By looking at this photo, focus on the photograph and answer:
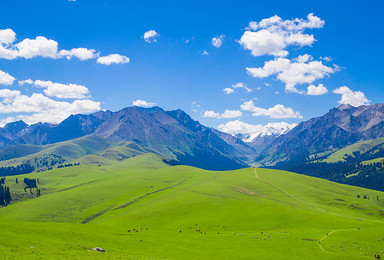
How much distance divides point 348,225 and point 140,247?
80119mm

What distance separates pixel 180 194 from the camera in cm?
18712

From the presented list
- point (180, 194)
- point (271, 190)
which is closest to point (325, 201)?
point (271, 190)

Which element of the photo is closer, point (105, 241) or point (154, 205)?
point (105, 241)

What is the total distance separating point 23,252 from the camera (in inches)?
1591

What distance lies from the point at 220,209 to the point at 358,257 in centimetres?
9122

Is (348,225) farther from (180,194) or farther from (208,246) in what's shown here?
(180,194)

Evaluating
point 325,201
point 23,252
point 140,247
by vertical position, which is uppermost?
point 23,252

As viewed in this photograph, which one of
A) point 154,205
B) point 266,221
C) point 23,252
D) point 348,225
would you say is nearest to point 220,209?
point 266,221

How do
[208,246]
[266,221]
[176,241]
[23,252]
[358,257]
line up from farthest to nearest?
[266,221] < [176,241] < [208,246] < [358,257] < [23,252]

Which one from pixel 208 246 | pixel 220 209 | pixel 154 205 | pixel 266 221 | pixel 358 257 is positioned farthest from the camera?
pixel 154 205

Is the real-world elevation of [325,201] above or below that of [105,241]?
below

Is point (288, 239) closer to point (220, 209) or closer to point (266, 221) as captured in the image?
point (266, 221)

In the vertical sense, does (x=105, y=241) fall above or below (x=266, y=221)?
above

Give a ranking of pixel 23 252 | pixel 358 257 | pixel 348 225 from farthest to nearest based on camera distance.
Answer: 1. pixel 348 225
2. pixel 358 257
3. pixel 23 252
